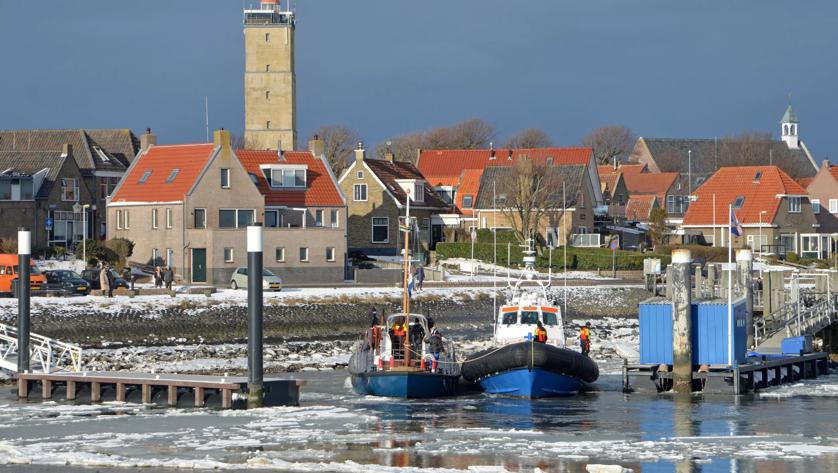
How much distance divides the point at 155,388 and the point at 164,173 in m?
38.2

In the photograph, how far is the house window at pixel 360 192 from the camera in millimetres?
91188

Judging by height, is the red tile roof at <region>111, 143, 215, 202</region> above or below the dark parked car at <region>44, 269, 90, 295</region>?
above

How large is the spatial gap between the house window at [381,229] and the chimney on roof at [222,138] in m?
19.7

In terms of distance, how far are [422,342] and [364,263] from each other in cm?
4089

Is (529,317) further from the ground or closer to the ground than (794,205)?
closer to the ground

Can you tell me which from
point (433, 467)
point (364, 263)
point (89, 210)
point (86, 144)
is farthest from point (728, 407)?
point (86, 144)

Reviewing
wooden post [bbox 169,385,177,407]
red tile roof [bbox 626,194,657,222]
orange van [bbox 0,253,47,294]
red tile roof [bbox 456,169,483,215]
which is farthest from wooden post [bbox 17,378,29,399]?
red tile roof [bbox 626,194,657,222]

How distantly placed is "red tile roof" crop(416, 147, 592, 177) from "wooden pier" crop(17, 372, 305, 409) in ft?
223

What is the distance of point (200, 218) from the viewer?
71.1 m

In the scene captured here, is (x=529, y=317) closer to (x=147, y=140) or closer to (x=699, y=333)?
(x=699, y=333)

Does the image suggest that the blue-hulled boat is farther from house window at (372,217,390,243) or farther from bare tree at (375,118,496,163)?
bare tree at (375,118,496,163)

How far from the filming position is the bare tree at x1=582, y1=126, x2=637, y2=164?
170 metres

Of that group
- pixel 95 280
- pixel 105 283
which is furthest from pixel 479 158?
pixel 105 283

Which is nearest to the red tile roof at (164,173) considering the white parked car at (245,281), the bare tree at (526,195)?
the white parked car at (245,281)
